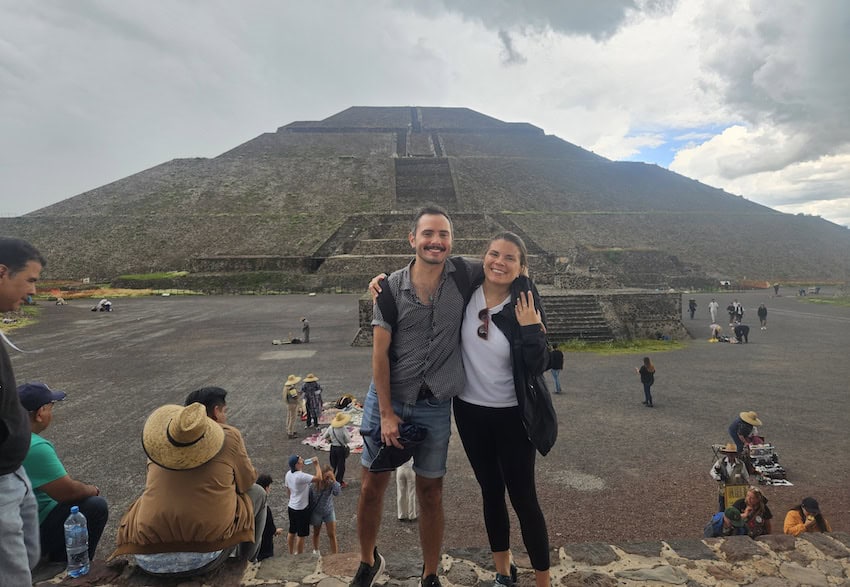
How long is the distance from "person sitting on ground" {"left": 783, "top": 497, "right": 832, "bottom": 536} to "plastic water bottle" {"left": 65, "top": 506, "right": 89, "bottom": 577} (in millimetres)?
4826

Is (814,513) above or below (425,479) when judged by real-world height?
below

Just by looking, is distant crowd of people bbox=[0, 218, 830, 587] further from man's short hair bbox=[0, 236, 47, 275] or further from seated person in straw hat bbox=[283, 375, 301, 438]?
seated person in straw hat bbox=[283, 375, 301, 438]

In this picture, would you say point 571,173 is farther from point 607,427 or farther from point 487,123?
point 607,427

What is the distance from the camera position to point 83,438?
671cm

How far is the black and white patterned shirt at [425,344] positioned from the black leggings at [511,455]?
19cm

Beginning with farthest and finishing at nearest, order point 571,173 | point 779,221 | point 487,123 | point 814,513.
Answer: point 487,123 < point 571,173 < point 779,221 < point 814,513

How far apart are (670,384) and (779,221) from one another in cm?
4104

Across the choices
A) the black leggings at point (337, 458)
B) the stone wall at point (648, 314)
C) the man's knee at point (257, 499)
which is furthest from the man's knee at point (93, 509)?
the stone wall at point (648, 314)

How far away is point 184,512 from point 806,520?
448 cm

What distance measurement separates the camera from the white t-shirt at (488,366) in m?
2.33

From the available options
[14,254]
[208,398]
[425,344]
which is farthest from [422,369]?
[14,254]

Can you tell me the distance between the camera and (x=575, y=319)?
1419cm

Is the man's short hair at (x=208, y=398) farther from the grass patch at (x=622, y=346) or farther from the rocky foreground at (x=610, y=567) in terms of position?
the grass patch at (x=622, y=346)

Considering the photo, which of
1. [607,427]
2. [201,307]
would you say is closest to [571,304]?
[607,427]
